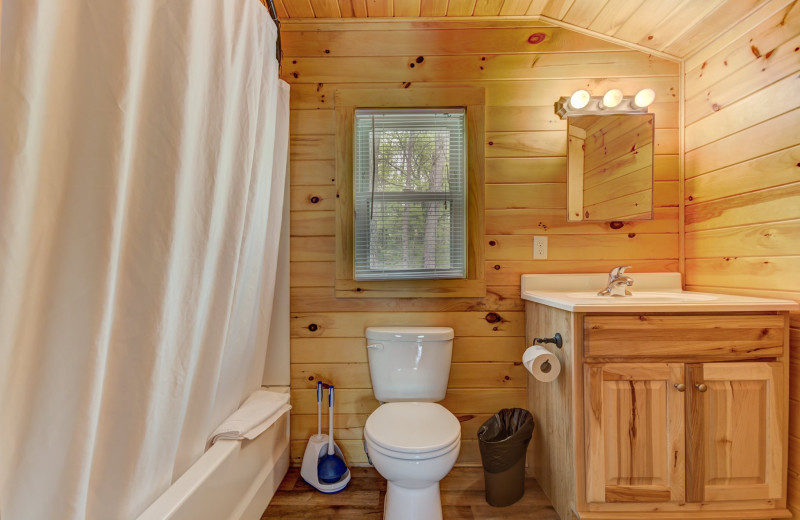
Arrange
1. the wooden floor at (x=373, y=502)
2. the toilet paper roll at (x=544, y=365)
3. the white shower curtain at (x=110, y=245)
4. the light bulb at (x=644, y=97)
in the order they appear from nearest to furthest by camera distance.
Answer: the white shower curtain at (x=110, y=245) < the toilet paper roll at (x=544, y=365) < the wooden floor at (x=373, y=502) < the light bulb at (x=644, y=97)

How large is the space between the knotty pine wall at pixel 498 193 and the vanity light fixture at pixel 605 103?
60 mm

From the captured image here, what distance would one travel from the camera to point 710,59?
1551 mm

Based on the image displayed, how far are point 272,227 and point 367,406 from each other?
0.98m

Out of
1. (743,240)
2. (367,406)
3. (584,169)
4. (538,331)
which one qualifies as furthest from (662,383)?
(367,406)

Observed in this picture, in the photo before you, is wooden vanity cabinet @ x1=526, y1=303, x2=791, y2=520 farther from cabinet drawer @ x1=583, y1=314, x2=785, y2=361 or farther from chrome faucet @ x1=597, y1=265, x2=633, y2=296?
chrome faucet @ x1=597, y1=265, x2=633, y2=296

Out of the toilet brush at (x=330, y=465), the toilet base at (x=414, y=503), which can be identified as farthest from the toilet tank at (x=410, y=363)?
the toilet base at (x=414, y=503)

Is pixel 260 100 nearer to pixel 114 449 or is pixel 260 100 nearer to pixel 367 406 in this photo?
pixel 114 449

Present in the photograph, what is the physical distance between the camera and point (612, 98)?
1605 millimetres

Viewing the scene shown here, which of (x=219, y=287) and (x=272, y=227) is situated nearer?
(x=219, y=287)

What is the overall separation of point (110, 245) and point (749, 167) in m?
2.14

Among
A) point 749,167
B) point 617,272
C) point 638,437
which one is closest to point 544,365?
point 638,437

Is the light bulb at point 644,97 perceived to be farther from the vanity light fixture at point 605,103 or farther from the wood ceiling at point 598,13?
the wood ceiling at point 598,13

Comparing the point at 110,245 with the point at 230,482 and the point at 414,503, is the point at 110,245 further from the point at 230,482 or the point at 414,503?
the point at 414,503

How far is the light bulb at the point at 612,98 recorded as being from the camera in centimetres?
160
